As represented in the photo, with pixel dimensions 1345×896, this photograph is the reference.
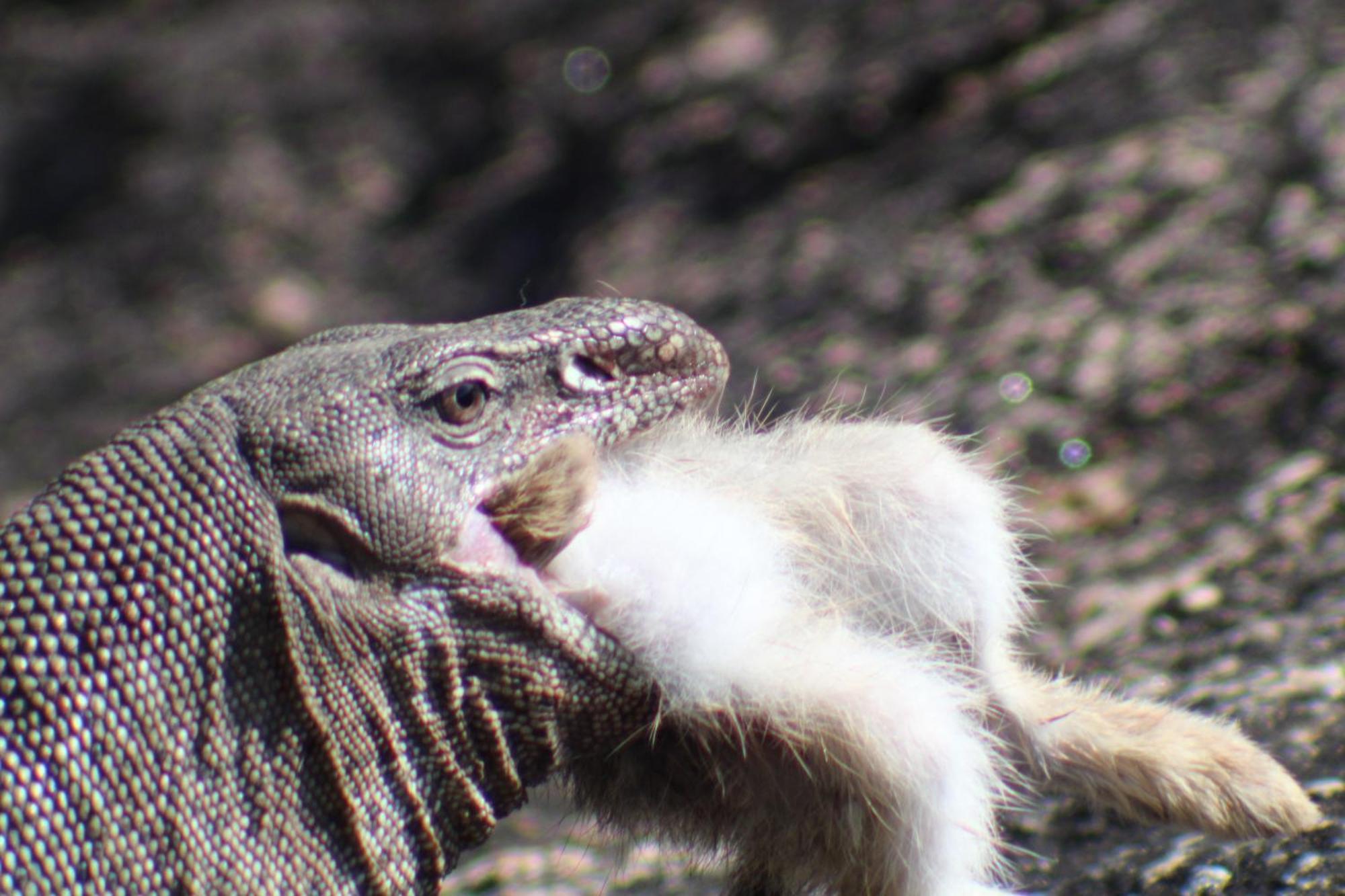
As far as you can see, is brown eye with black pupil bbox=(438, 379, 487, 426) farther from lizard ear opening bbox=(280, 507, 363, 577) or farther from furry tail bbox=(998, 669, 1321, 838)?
Answer: furry tail bbox=(998, 669, 1321, 838)

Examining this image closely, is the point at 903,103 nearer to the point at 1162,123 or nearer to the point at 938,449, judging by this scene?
the point at 1162,123

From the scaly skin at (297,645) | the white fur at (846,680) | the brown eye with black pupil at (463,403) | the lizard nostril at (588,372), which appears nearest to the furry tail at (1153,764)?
the white fur at (846,680)

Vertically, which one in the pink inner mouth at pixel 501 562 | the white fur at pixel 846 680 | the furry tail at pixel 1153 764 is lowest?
the furry tail at pixel 1153 764

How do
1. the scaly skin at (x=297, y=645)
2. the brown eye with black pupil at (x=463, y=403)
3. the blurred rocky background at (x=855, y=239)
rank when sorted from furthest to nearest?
the blurred rocky background at (x=855, y=239), the brown eye with black pupil at (x=463, y=403), the scaly skin at (x=297, y=645)

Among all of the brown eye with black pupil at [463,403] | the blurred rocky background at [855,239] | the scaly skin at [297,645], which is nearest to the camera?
the scaly skin at [297,645]

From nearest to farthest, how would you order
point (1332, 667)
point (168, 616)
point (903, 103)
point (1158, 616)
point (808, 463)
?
point (168, 616) < point (808, 463) < point (1332, 667) < point (1158, 616) < point (903, 103)

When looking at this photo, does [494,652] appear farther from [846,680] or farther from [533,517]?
[846,680]

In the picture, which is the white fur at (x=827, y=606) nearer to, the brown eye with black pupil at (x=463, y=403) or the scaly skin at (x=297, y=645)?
the scaly skin at (x=297, y=645)

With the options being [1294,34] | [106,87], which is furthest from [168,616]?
[106,87]
